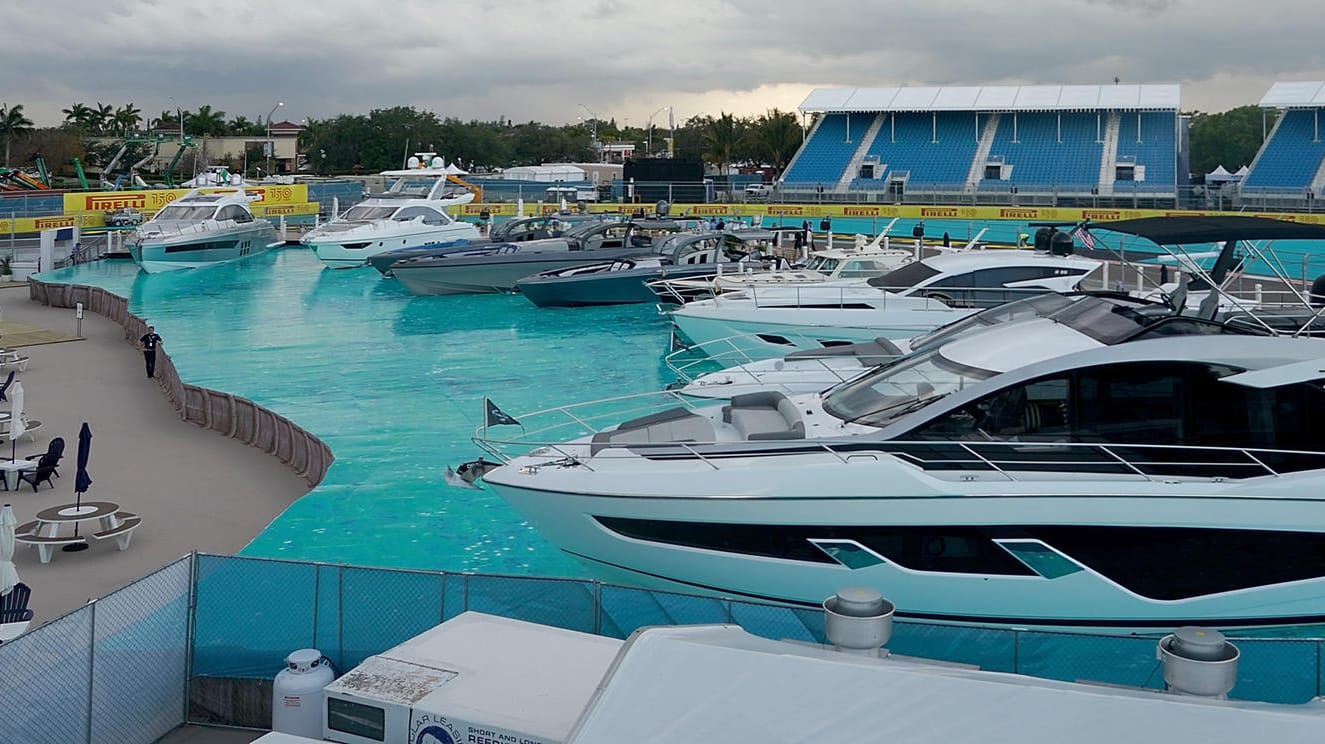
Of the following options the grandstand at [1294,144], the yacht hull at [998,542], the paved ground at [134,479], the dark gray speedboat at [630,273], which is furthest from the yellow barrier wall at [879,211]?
the yacht hull at [998,542]

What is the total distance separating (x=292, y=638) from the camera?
Result: 795 centimetres

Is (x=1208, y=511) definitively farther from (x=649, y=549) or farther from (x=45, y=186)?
(x=45, y=186)

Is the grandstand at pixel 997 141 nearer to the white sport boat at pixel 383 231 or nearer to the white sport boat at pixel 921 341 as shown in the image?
the white sport boat at pixel 383 231

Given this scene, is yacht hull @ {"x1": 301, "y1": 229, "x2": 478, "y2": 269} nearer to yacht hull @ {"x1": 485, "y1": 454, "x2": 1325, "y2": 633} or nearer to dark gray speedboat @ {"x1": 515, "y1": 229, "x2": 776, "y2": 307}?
dark gray speedboat @ {"x1": 515, "y1": 229, "x2": 776, "y2": 307}

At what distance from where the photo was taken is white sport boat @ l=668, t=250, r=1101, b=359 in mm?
18578

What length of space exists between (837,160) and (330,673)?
2035 inches

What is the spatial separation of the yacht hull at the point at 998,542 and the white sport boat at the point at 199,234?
32280mm

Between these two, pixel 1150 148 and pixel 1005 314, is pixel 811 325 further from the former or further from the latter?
pixel 1150 148

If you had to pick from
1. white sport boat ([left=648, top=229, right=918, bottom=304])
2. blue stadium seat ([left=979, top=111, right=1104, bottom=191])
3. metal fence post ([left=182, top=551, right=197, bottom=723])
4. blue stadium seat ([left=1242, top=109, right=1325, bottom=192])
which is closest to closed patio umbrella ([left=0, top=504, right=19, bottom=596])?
metal fence post ([left=182, top=551, right=197, bottom=723])

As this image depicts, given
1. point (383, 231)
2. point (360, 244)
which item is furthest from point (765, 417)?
point (383, 231)

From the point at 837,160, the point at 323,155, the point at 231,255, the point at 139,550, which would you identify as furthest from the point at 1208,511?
the point at 323,155

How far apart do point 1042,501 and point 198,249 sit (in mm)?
34867

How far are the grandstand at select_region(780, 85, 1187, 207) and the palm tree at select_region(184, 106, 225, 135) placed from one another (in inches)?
2600

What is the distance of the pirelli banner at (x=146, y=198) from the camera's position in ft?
156
